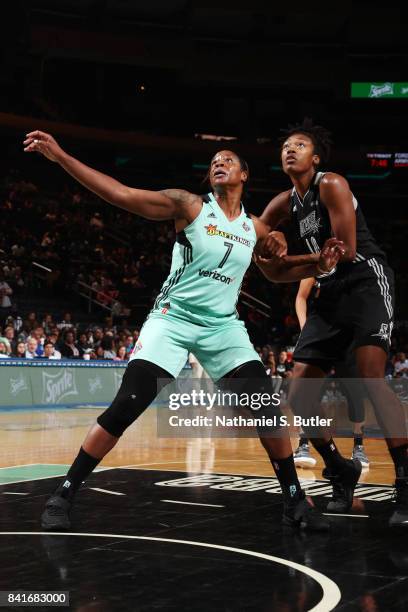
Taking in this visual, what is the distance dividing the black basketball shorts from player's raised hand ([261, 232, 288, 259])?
1.47 feet

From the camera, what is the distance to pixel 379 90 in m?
30.9

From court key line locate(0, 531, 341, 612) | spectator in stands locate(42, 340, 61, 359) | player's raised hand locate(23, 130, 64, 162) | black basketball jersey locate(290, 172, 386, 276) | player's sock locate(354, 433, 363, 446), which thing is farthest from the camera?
spectator in stands locate(42, 340, 61, 359)

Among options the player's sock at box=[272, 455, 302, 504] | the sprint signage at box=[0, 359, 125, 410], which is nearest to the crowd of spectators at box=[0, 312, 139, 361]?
the sprint signage at box=[0, 359, 125, 410]

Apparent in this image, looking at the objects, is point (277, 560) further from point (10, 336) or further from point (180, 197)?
point (10, 336)

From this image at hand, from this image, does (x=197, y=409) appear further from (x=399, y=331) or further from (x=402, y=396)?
(x=399, y=331)

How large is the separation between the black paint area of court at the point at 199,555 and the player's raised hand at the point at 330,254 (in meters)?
1.38

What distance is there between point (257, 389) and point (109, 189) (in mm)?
1279

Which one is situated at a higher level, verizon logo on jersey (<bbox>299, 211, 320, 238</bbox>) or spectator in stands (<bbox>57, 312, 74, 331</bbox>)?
spectator in stands (<bbox>57, 312, 74, 331</bbox>)

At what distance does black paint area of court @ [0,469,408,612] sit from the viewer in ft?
9.70

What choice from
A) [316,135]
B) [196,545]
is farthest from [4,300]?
[196,545]

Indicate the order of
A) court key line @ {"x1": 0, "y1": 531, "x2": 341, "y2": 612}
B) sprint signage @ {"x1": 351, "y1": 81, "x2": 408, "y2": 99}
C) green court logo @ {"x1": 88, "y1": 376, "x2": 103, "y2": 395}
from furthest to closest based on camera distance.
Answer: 1. sprint signage @ {"x1": 351, "y1": 81, "x2": 408, "y2": 99}
2. green court logo @ {"x1": 88, "y1": 376, "x2": 103, "y2": 395}
3. court key line @ {"x1": 0, "y1": 531, "x2": 341, "y2": 612}

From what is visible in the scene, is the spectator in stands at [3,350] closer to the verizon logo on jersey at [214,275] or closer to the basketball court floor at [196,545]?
the basketball court floor at [196,545]
